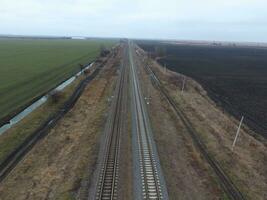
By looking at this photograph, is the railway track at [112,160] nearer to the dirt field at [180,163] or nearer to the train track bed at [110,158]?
the train track bed at [110,158]

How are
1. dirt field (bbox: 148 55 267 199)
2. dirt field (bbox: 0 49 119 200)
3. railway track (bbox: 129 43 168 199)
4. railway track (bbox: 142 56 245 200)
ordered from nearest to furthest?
railway track (bbox: 129 43 168 199) < dirt field (bbox: 0 49 119 200) < railway track (bbox: 142 56 245 200) < dirt field (bbox: 148 55 267 199)

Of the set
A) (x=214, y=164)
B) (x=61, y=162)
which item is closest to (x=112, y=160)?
(x=61, y=162)

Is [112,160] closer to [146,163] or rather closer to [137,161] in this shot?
[137,161]

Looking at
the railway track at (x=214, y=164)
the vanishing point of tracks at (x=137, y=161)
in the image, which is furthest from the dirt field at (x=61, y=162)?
the railway track at (x=214, y=164)

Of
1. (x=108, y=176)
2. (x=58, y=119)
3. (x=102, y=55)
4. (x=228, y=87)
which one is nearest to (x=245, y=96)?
(x=228, y=87)

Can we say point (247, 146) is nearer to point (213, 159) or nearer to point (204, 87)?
point (213, 159)

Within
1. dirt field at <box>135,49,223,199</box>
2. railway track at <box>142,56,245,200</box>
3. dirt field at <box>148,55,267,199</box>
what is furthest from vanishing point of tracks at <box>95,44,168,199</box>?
railway track at <box>142,56,245,200</box>

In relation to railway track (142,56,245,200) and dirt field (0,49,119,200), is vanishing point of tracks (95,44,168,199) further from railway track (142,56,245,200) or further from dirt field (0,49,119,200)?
railway track (142,56,245,200)
